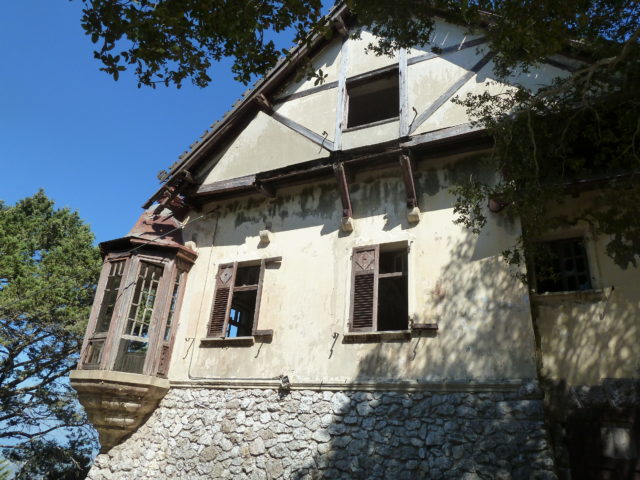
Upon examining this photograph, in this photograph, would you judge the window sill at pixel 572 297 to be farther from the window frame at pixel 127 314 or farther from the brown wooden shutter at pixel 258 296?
the window frame at pixel 127 314

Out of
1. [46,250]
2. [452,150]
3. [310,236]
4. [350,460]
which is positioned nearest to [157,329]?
[310,236]

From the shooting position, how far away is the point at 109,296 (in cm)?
1100

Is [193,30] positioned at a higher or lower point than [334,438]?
higher

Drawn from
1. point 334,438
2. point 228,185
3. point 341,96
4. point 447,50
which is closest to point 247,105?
point 228,185

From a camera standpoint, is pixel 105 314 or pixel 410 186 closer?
pixel 410 186

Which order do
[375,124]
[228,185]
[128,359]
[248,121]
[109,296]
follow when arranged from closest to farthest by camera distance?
[128,359] → [375,124] → [109,296] → [228,185] → [248,121]

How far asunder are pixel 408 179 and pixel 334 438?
490cm

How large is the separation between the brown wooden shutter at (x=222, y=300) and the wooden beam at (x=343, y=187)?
284 centimetres

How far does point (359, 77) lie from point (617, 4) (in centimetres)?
537

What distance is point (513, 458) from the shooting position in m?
6.88

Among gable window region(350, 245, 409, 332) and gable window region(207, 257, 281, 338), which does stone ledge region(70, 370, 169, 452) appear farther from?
gable window region(350, 245, 409, 332)

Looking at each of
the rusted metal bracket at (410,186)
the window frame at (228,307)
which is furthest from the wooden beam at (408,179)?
the window frame at (228,307)

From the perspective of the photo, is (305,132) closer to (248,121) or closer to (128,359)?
(248,121)

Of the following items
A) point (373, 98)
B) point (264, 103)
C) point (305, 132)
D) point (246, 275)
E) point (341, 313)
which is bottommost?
point (341, 313)
